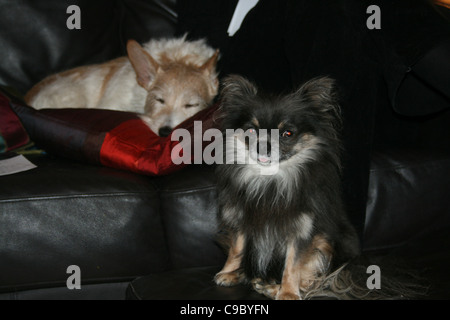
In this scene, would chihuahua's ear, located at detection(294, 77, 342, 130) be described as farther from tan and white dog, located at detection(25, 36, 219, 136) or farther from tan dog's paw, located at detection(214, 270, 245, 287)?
tan and white dog, located at detection(25, 36, 219, 136)

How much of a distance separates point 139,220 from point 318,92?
2.94 ft

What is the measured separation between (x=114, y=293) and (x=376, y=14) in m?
1.66

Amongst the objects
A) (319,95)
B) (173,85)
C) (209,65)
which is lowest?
(319,95)

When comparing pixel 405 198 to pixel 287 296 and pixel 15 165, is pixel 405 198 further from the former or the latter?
pixel 15 165

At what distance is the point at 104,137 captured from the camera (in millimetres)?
2066

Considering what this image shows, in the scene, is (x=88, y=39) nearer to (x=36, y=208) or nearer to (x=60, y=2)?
(x=60, y=2)

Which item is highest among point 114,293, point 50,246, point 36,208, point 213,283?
point 36,208

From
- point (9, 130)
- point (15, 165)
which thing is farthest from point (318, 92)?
point (9, 130)

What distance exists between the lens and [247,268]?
1.75 meters

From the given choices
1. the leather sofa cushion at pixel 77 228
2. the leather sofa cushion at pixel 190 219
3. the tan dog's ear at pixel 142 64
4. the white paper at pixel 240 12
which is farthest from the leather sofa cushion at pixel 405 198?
the tan dog's ear at pixel 142 64

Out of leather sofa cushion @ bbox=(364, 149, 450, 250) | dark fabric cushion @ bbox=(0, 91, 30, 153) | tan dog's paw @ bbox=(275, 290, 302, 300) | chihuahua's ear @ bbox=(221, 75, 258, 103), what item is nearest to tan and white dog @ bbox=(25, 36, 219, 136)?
A: dark fabric cushion @ bbox=(0, 91, 30, 153)

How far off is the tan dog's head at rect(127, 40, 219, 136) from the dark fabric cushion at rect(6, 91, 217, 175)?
1.31ft
